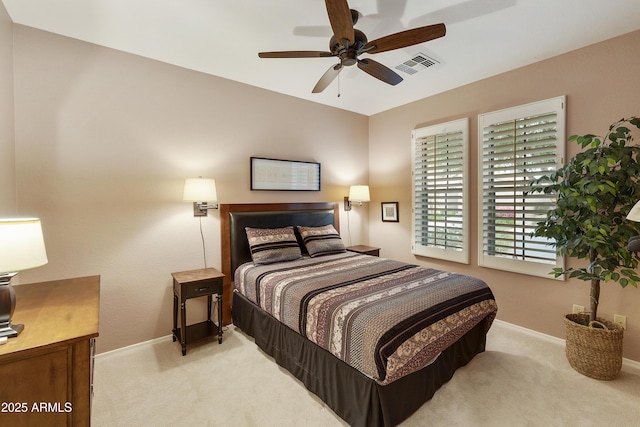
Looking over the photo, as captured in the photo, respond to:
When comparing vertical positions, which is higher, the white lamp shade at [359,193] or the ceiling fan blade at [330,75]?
the ceiling fan blade at [330,75]

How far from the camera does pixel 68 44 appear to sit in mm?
2467

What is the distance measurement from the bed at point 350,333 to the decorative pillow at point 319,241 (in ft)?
0.30

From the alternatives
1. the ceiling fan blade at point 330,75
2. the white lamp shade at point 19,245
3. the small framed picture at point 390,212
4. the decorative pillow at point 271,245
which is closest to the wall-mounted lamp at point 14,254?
the white lamp shade at point 19,245

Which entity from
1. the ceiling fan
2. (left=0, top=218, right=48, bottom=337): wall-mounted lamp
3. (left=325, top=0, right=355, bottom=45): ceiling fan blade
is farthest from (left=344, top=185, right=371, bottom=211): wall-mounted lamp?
(left=0, top=218, right=48, bottom=337): wall-mounted lamp

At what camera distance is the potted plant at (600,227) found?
2.16 m

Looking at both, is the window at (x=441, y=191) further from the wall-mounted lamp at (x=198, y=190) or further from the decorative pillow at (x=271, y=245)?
the wall-mounted lamp at (x=198, y=190)

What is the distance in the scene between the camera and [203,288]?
9.00ft

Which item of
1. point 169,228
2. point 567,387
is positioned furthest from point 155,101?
point 567,387

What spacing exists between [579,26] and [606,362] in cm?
273

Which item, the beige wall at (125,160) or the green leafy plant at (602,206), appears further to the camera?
the beige wall at (125,160)

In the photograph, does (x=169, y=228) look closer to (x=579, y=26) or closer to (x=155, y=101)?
(x=155, y=101)

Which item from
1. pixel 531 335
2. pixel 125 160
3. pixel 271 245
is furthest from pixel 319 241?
pixel 531 335

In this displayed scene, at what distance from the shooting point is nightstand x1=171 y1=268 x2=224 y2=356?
8.71 ft

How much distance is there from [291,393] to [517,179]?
3.02 meters
